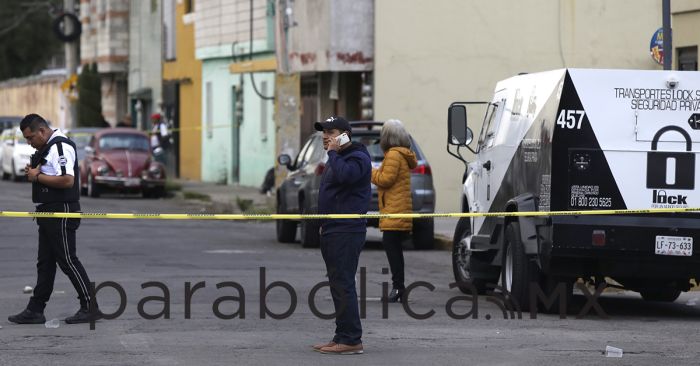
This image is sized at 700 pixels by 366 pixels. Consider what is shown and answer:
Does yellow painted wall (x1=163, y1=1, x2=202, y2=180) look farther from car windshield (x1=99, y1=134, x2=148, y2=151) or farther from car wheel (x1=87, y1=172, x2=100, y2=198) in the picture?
car wheel (x1=87, y1=172, x2=100, y2=198)

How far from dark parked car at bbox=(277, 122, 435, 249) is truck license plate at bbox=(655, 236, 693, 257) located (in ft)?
25.6

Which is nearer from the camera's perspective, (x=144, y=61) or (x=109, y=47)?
(x=144, y=61)

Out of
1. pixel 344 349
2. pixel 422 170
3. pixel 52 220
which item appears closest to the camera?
pixel 344 349

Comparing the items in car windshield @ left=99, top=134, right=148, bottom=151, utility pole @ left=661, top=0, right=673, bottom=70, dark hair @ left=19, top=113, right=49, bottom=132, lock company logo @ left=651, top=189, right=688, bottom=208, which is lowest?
car windshield @ left=99, top=134, right=148, bottom=151

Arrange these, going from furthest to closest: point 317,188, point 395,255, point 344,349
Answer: point 317,188, point 395,255, point 344,349

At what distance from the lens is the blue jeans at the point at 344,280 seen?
10930 millimetres

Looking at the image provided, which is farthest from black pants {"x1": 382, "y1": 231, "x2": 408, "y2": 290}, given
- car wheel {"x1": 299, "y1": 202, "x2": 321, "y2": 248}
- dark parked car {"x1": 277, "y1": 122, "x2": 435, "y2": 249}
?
car wheel {"x1": 299, "y1": 202, "x2": 321, "y2": 248}

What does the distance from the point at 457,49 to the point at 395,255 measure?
13.9 metres

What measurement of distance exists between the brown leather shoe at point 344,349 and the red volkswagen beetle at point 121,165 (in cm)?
2361

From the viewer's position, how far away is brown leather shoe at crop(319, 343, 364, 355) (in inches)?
431

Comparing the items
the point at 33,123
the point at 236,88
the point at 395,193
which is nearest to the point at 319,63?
the point at 236,88

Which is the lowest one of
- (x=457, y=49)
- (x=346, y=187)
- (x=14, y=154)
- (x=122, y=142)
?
(x=14, y=154)

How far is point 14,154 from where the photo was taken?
42906mm

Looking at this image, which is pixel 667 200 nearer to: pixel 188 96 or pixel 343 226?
pixel 343 226
